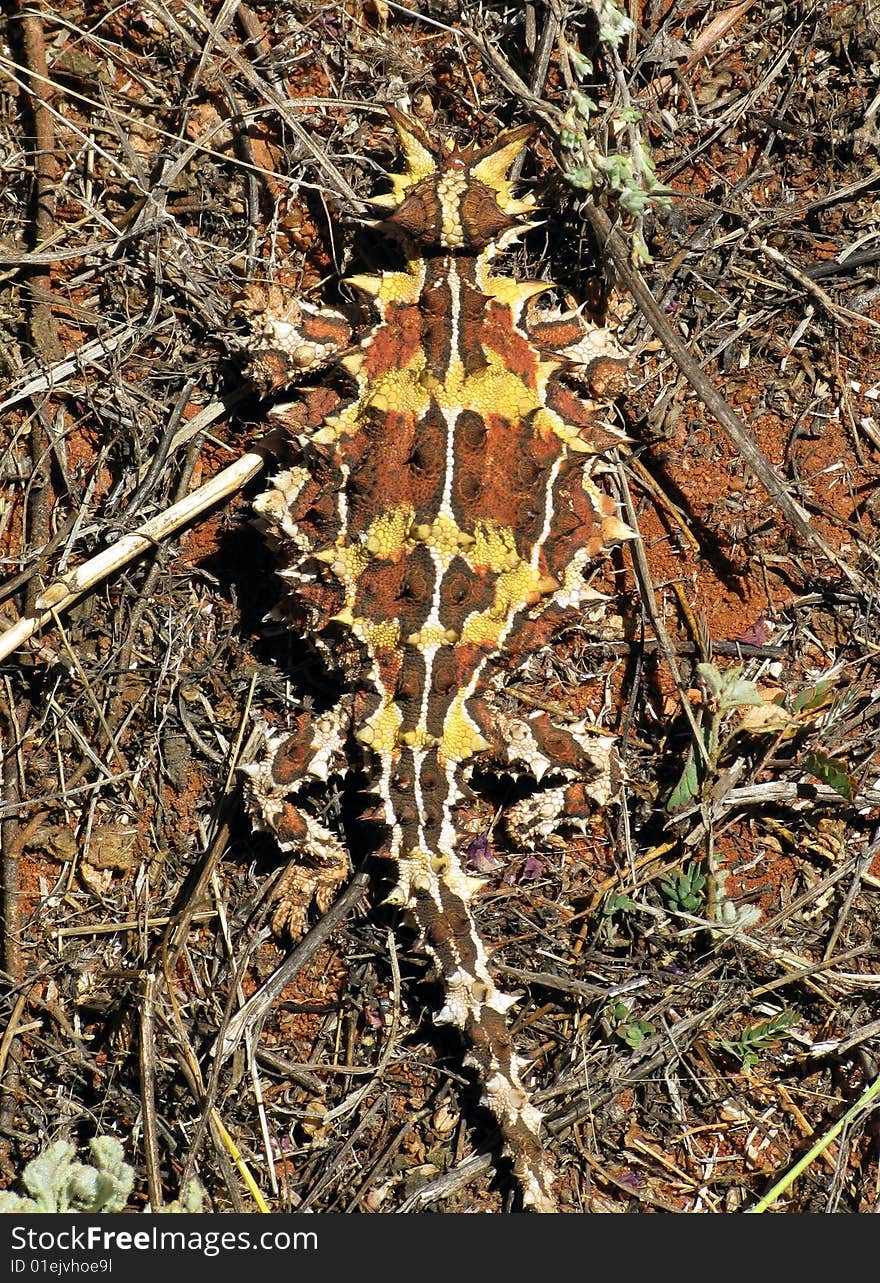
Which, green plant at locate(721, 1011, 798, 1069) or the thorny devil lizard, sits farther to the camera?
green plant at locate(721, 1011, 798, 1069)

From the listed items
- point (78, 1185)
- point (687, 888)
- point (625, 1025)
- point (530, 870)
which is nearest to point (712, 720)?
point (687, 888)

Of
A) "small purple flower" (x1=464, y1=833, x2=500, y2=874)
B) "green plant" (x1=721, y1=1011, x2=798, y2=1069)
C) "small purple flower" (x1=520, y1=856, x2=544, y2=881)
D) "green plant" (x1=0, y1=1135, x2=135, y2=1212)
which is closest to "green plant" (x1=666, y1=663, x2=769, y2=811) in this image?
"small purple flower" (x1=520, y1=856, x2=544, y2=881)

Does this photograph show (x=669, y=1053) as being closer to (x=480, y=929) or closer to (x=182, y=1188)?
(x=480, y=929)

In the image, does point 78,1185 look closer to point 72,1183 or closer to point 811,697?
point 72,1183

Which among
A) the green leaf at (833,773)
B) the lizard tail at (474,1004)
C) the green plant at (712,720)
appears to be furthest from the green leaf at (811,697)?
the lizard tail at (474,1004)

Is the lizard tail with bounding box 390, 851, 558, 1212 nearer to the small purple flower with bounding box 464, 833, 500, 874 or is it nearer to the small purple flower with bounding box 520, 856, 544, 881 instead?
the small purple flower with bounding box 464, 833, 500, 874

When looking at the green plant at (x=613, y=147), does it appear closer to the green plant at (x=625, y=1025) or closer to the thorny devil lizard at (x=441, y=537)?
the thorny devil lizard at (x=441, y=537)
